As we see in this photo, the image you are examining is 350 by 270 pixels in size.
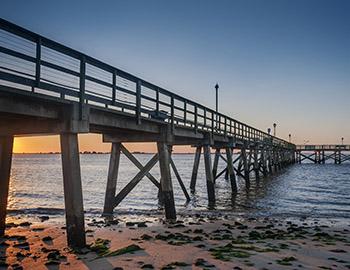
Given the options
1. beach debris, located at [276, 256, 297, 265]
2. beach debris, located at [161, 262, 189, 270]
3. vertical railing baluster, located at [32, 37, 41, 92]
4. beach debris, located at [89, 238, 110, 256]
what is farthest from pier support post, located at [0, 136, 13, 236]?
beach debris, located at [276, 256, 297, 265]

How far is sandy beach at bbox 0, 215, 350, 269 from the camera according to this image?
6.73m

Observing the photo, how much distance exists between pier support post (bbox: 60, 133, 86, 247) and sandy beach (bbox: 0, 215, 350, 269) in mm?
391

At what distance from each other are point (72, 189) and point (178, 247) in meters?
2.67

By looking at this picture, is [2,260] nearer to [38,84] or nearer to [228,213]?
[38,84]

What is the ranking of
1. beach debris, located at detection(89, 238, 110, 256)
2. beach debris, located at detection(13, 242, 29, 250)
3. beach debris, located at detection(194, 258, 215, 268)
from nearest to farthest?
beach debris, located at detection(194, 258, 215, 268)
beach debris, located at detection(89, 238, 110, 256)
beach debris, located at detection(13, 242, 29, 250)

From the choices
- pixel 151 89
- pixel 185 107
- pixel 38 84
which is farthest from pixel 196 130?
pixel 38 84

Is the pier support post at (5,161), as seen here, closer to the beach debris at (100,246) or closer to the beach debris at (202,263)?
the beach debris at (100,246)

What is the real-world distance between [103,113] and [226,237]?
4657mm

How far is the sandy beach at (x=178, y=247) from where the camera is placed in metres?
6.73

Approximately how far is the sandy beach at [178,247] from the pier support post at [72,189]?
0.39 metres

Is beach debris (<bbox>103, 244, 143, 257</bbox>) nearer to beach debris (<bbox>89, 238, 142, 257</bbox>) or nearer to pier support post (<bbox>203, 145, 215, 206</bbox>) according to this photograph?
beach debris (<bbox>89, 238, 142, 257</bbox>)

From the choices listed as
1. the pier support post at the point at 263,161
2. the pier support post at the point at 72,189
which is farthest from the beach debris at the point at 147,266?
the pier support post at the point at 263,161

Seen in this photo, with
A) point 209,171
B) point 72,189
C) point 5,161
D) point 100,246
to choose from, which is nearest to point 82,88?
point 72,189

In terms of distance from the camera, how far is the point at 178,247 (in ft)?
26.2
